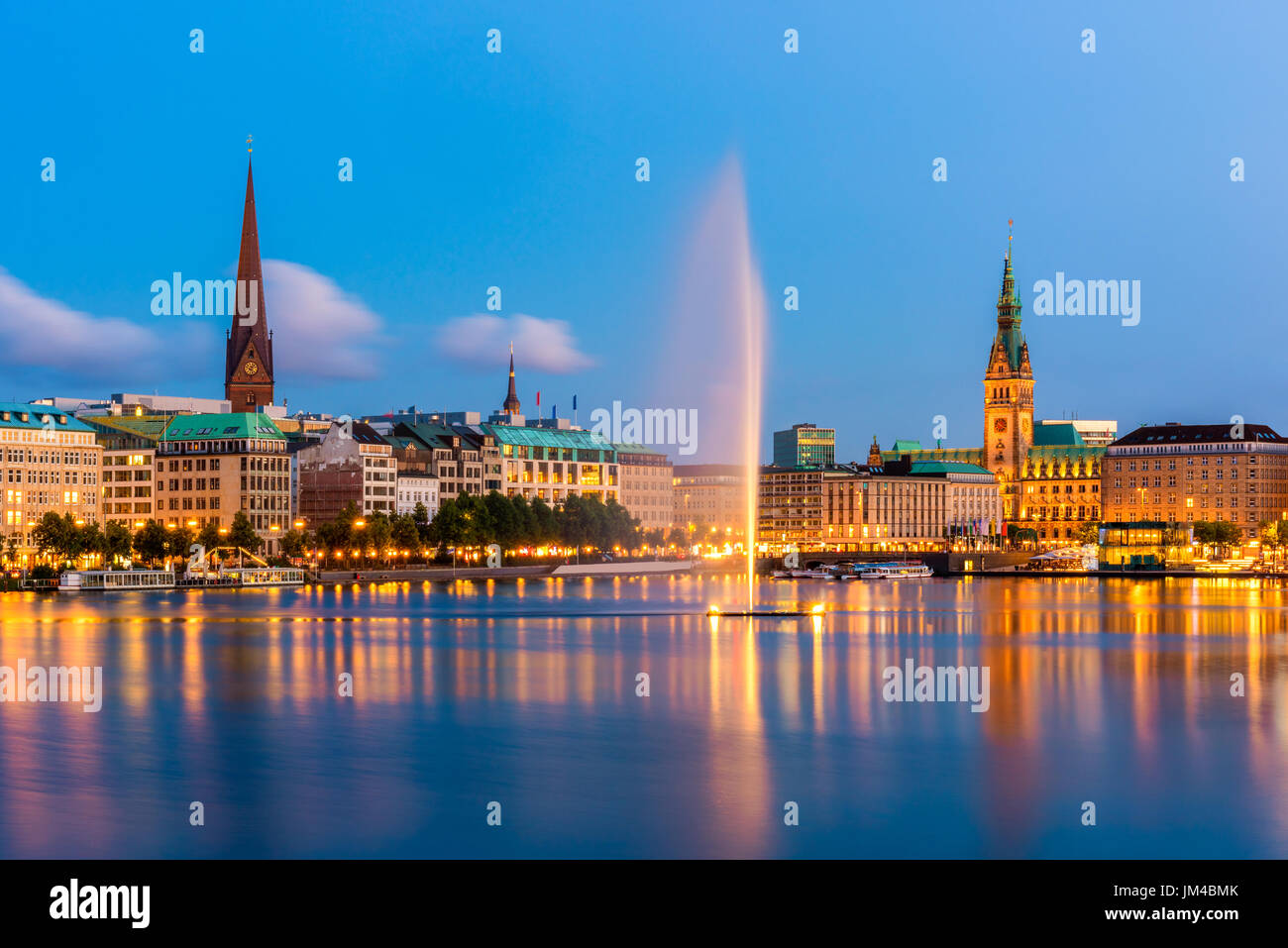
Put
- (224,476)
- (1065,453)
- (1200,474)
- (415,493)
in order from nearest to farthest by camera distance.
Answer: (224,476), (415,493), (1200,474), (1065,453)

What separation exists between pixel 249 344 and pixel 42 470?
3376 cm

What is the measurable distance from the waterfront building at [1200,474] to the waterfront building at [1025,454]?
11989 mm

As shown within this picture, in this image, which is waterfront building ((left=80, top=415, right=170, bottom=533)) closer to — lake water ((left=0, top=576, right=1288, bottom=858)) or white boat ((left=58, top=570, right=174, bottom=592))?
white boat ((left=58, top=570, right=174, bottom=592))

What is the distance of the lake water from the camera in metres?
25.3

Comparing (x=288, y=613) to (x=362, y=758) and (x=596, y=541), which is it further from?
(x=596, y=541)

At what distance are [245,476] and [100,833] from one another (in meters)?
100

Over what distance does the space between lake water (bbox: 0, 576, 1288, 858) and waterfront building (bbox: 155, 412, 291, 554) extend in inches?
2256

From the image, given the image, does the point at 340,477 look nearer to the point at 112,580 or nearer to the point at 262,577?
the point at 262,577

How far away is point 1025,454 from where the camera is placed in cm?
19375

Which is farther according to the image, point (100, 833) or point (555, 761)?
point (555, 761)

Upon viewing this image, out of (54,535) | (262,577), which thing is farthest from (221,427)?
(54,535)
